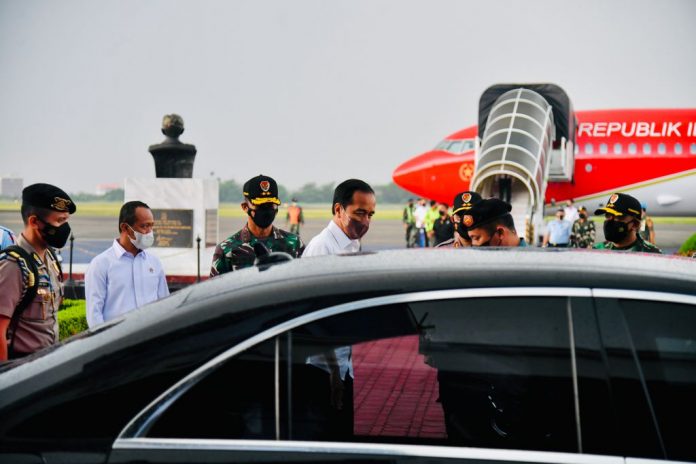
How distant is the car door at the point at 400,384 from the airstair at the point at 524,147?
65.0 ft

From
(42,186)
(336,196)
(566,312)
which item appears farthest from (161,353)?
(336,196)

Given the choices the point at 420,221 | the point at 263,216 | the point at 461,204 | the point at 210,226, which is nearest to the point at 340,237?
the point at 263,216

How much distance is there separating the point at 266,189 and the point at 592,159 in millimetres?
25118

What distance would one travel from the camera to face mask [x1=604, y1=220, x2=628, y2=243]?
18.0 ft

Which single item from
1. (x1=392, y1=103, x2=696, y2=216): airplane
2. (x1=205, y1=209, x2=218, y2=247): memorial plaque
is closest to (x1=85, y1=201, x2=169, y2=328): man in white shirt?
(x1=205, y1=209, x2=218, y2=247): memorial plaque

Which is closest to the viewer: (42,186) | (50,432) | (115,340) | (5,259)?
(50,432)

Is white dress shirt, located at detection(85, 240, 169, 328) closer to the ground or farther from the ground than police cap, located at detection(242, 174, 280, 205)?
closer to the ground

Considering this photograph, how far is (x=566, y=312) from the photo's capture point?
2.16 m

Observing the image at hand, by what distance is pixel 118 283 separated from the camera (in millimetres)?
4859

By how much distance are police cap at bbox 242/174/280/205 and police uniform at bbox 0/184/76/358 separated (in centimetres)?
124

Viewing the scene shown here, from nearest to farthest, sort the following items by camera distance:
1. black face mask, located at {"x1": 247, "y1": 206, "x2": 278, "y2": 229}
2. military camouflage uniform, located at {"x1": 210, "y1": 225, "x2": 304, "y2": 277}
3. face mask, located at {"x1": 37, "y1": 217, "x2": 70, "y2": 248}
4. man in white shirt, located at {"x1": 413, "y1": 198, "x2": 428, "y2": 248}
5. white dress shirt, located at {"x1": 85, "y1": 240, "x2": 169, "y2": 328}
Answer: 1. face mask, located at {"x1": 37, "y1": 217, "x2": 70, "y2": 248}
2. white dress shirt, located at {"x1": 85, "y1": 240, "x2": 169, "y2": 328}
3. military camouflage uniform, located at {"x1": 210, "y1": 225, "x2": 304, "y2": 277}
4. black face mask, located at {"x1": 247, "y1": 206, "x2": 278, "y2": 229}
5. man in white shirt, located at {"x1": 413, "y1": 198, "x2": 428, "y2": 248}

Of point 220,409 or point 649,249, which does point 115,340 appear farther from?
point 649,249

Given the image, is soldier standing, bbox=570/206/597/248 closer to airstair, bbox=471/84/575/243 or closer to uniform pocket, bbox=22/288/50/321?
airstair, bbox=471/84/575/243

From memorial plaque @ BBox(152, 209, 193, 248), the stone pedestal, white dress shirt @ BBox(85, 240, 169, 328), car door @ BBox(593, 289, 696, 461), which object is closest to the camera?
car door @ BBox(593, 289, 696, 461)
